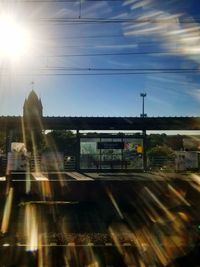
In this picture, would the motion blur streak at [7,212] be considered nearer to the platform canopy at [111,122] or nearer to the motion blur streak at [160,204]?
the motion blur streak at [160,204]

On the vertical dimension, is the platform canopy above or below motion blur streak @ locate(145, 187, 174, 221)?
above

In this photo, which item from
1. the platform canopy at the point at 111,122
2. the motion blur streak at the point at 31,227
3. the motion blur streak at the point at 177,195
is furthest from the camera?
the platform canopy at the point at 111,122

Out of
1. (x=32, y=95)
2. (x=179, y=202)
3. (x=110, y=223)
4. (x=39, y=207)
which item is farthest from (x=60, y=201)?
Result: (x=32, y=95)

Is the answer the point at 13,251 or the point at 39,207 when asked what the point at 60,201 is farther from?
the point at 13,251

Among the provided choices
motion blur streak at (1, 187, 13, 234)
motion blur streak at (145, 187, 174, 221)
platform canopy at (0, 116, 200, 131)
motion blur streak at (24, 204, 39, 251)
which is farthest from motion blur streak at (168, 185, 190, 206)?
platform canopy at (0, 116, 200, 131)

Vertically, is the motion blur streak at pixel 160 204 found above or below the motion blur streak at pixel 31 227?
above

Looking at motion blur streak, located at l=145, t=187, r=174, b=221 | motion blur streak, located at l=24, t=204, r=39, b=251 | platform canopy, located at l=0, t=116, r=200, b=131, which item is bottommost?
motion blur streak, located at l=24, t=204, r=39, b=251

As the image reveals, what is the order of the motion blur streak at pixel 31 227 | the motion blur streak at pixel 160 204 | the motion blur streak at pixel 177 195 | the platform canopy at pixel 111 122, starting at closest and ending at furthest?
1. the motion blur streak at pixel 31 227
2. the motion blur streak at pixel 160 204
3. the motion blur streak at pixel 177 195
4. the platform canopy at pixel 111 122

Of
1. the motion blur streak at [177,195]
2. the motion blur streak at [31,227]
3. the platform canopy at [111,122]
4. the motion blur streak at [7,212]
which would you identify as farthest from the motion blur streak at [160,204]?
the platform canopy at [111,122]

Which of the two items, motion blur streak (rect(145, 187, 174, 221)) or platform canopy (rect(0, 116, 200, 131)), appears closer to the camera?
motion blur streak (rect(145, 187, 174, 221))

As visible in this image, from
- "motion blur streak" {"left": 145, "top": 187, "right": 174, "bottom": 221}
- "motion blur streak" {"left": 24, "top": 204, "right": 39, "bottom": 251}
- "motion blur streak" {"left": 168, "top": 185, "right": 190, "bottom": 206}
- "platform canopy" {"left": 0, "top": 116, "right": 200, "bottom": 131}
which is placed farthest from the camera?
"platform canopy" {"left": 0, "top": 116, "right": 200, "bottom": 131}

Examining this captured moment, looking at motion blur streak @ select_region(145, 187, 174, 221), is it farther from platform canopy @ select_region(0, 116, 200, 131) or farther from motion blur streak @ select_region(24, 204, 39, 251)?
platform canopy @ select_region(0, 116, 200, 131)

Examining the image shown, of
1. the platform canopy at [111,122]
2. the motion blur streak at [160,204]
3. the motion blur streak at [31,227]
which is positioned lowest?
the motion blur streak at [31,227]

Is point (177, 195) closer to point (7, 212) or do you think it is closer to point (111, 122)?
point (7, 212)
